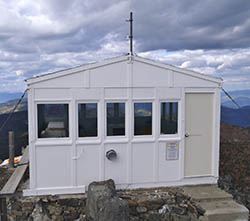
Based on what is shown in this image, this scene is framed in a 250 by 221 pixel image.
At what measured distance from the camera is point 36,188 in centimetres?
Answer: 635

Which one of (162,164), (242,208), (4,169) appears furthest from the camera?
(4,169)

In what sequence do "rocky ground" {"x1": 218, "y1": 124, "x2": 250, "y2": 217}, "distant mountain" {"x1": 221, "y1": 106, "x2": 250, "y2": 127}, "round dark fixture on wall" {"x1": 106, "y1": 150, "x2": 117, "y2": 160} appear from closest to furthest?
1. "round dark fixture on wall" {"x1": 106, "y1": 150, "x2": 117, "y2": 160}
2. "rocky ground" {"x1": 218, "y1": 124, "x2": 250, "y2": 217}
3. "distant mountain" {"x1": 221, "y1": 106, "x2": 250, "y2": 127}

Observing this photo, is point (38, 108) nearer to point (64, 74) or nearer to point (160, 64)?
point (64, 74)

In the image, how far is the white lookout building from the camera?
6312 mm

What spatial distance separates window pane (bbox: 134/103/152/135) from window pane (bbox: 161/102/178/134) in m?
0.35

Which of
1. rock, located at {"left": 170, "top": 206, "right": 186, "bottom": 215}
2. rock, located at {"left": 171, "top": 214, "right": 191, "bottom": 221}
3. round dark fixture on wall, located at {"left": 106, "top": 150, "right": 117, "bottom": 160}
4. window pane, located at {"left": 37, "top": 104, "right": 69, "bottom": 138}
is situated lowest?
rock, located at {"left": 171, "top": 214, "right": 191, "bottom": 221}

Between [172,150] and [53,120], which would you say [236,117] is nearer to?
[172,150]

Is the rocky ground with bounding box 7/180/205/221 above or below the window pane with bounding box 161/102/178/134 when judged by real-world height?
below

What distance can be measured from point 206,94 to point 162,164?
224 centimetres

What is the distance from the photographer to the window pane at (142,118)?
6.66 m

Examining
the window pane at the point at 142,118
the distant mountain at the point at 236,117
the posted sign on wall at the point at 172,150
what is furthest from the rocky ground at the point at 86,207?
the distant mountain at the point at 236,117

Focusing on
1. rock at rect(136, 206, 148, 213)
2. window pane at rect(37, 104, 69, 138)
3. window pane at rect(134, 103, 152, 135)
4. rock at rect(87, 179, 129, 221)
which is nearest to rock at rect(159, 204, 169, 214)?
rock at rect(136, 206, 148, 213)

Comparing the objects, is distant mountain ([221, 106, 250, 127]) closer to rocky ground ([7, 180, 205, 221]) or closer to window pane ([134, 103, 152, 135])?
window pane ([134, 103, 152, 135])

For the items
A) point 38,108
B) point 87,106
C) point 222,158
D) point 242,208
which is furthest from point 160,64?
point 222,158
